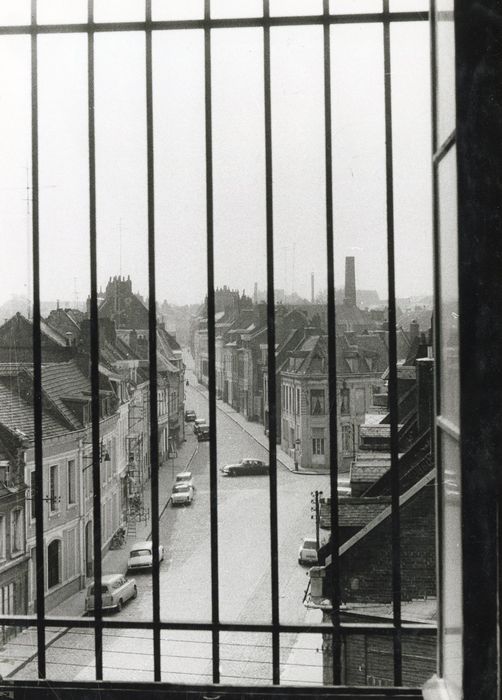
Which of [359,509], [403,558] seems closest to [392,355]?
[403,558]

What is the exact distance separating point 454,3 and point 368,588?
11285 millimetres

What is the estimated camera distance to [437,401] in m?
2.19

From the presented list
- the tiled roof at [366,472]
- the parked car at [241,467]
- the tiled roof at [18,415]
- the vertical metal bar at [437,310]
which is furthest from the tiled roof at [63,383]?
the vertical metal bar at [437,310]

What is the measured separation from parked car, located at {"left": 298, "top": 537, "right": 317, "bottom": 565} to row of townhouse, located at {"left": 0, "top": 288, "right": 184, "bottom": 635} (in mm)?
4171

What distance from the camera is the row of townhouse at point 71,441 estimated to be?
8211mm

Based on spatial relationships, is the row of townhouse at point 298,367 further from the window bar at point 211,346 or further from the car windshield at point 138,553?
the window bar at point 211,346

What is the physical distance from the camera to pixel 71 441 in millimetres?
10570

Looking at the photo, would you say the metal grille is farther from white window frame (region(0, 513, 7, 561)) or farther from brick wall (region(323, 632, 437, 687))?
white window frame (region(0, 513, 7, 561))

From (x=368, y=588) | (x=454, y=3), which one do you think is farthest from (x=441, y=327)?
(x=368, y=588)

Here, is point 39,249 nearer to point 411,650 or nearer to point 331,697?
point 331,697

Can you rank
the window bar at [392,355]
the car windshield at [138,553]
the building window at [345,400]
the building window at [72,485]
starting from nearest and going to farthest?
the window bar at [392,355] → the car windshield at [138,553] → the building window at [345,400] → the building window at [72,485]

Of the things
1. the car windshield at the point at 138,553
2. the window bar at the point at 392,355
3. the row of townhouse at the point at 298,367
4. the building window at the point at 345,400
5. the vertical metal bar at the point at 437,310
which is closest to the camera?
the vertical metal bar at the point at 437,310

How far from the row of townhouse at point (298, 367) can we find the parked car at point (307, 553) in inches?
159

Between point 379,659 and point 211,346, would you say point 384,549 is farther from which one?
point 211,346
